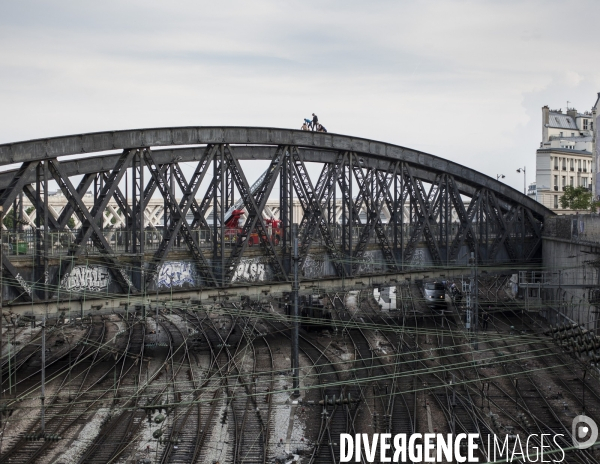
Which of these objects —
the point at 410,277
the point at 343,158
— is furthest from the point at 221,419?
the point at 410,277

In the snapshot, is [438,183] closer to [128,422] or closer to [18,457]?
[128,422]

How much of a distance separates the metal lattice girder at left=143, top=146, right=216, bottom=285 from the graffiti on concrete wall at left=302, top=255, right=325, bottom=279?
7.13 m

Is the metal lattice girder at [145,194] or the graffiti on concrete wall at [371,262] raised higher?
A: the metal lattice girder at [145,194]

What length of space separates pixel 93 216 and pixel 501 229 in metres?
33.9

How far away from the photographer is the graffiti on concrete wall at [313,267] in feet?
148

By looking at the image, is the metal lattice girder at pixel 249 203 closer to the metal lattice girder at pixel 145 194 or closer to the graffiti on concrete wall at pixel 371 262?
the metal lattice girder at pixel 145 194

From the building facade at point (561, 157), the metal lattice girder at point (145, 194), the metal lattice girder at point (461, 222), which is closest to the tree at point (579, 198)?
the building facade at point (561, 157)

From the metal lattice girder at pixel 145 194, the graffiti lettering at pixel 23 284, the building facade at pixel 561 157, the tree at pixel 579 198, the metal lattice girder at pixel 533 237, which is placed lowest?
the graffiti lettering at pixel 23 284

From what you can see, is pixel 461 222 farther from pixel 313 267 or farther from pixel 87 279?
pixel 87 279

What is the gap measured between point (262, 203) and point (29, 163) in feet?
38.5

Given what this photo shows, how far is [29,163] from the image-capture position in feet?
107

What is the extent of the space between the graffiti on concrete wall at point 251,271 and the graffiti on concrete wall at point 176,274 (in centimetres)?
262

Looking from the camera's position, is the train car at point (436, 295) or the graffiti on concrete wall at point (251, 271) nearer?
the graffiti on concrete wall at point (251, 271)

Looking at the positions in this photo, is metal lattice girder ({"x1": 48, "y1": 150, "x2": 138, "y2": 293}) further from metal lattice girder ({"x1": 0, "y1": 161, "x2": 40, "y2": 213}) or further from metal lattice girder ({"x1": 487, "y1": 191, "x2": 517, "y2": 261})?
metal lattice girder ({"x1": 487, "y1": 191, "x2": 517, "y2": 261})
